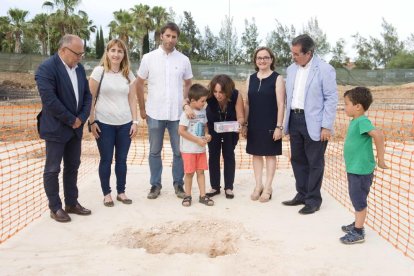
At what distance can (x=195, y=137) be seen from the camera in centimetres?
431

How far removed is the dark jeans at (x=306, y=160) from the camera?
13.6ft

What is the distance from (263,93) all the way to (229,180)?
110cm

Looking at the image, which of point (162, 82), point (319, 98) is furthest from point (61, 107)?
point (319, 98)

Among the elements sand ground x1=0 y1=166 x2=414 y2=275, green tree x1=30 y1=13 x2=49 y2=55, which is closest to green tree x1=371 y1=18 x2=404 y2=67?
green tree x1=30 y1=13 x2=49 y2=55

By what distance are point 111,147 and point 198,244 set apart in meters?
1.42

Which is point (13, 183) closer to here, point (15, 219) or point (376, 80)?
point (15, 219)

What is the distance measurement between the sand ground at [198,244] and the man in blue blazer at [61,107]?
49 centimetres

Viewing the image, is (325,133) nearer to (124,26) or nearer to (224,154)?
(224,154)

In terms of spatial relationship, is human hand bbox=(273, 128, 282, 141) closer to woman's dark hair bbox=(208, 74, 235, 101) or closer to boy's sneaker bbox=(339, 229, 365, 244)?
woman's dark hair bbox=(208, 74, 235, 101)

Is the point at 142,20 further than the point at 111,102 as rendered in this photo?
Yes

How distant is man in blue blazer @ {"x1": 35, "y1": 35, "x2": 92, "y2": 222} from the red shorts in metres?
1.09

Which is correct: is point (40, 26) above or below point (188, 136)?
above

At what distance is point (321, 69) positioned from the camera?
13.1 feet

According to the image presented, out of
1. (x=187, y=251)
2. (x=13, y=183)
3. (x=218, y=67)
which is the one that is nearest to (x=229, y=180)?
(x=187, y=251)
